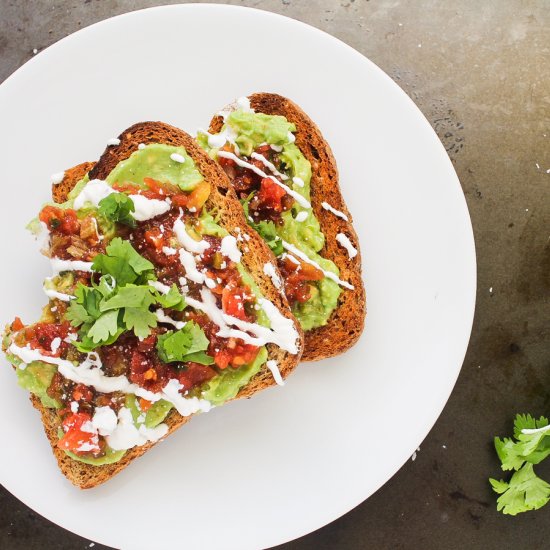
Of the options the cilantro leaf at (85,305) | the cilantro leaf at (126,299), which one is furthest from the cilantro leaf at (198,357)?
the cilantro leaf at (85,305)

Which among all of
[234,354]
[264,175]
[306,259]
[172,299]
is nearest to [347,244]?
[306,259]

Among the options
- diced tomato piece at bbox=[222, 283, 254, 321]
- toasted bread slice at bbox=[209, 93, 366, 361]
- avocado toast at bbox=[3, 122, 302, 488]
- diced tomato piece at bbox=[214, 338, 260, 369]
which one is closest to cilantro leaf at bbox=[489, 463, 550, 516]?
toasted bread slice at bbox=[209, 93, 366, 361]

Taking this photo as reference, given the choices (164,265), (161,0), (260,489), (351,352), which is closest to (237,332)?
(164,265)

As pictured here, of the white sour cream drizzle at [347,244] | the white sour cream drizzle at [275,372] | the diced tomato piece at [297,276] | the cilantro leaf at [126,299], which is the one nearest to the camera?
the cilantro leaf at [126,299]

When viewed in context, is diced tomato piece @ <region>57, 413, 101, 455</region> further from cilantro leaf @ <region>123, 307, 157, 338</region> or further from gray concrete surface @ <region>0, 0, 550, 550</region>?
gray concrete surface @ <region>0, 0, 550, 550</region>

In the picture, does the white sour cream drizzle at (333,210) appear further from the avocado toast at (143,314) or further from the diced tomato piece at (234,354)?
the diced tomato piece at (234,354)
